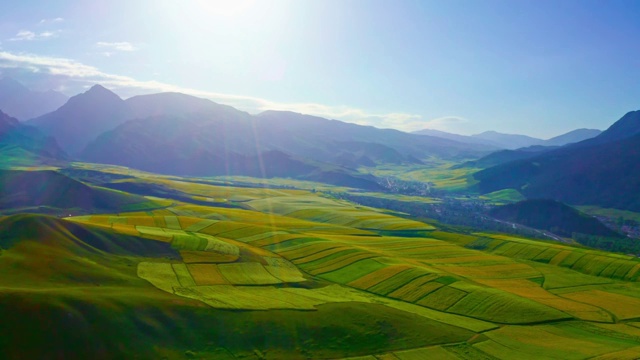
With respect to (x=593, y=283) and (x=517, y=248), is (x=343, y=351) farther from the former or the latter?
(x=517, y=248)

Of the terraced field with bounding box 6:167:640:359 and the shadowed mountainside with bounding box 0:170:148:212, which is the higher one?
the shadowed mountainside with bounding box 0:170:148:212

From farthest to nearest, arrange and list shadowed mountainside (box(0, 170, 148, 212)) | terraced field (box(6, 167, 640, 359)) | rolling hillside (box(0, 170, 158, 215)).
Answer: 1. shadowed mountainside (box(0, 170, 148, 212))
2. rolling hillside (box(0, 170, 158, 215))
3. terraced field (box(6, 167, 640, 359))

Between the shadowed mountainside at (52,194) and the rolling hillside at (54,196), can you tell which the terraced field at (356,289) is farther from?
the shadowed mountainside at (52,194)

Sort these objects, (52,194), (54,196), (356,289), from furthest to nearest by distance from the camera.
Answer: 1. (52,194)
2. (54,196)
3. (356,289)

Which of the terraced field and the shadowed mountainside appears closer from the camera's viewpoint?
the terraced field

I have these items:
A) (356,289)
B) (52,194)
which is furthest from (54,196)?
(356,289)

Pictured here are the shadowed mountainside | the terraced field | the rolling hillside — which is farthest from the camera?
the shadowed mountainside

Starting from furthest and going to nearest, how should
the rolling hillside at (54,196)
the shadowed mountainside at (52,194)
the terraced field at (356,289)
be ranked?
the shadowed mountainside at (52,194), the rolling hillside at (54,196), the terraced field at (356,289)

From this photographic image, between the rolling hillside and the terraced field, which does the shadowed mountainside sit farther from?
the terraced field

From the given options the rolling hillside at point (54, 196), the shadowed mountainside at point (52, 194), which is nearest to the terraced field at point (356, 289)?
the rolling hillside at point (54, 196)

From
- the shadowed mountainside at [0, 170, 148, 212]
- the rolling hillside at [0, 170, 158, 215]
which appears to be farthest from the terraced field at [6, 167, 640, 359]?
the shadowed mountainside at [0, 170, 148, 212]

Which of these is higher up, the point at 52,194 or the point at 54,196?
the point at 52,194

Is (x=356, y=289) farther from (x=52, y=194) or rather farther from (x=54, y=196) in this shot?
(x=52, y=194)
